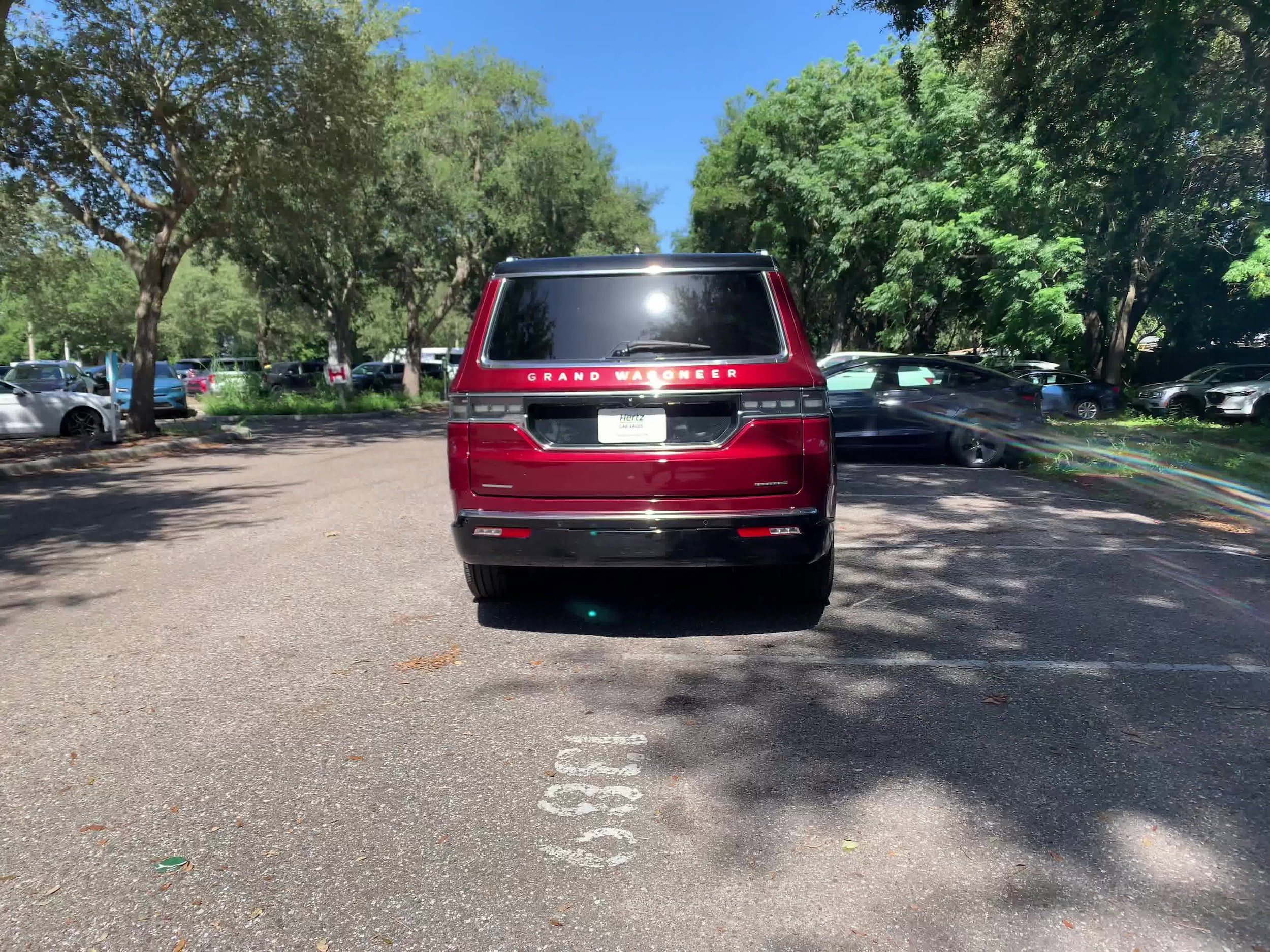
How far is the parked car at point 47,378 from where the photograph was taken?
23.8m

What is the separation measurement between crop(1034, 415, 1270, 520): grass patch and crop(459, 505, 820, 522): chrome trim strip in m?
6.36

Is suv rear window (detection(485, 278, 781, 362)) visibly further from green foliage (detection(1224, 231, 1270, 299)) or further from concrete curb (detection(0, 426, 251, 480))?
green foliage (detection(1224, 231, 1270, 299))

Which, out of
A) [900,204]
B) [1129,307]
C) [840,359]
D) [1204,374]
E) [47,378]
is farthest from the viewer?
[1129,307]

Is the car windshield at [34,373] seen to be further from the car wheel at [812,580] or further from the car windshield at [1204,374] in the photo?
the car windshield at [1204,374]

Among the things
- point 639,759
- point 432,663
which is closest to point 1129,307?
point 432,663

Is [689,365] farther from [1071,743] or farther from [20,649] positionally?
[20,649]

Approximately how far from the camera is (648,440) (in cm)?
449

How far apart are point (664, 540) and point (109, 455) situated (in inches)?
517

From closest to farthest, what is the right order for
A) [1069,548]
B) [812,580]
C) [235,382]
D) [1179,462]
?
[812,580] < [1069,548] < [1179,462] < [235,382]

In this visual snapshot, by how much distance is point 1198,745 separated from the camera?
3504mm

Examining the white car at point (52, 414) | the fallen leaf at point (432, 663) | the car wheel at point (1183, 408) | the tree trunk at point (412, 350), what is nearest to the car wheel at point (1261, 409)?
the car wheel at point (1183, 408)

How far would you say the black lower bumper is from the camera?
446cm

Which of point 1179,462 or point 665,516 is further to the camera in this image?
point 1179,462

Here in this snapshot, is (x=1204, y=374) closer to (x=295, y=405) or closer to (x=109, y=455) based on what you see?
(x=295, y=405)
